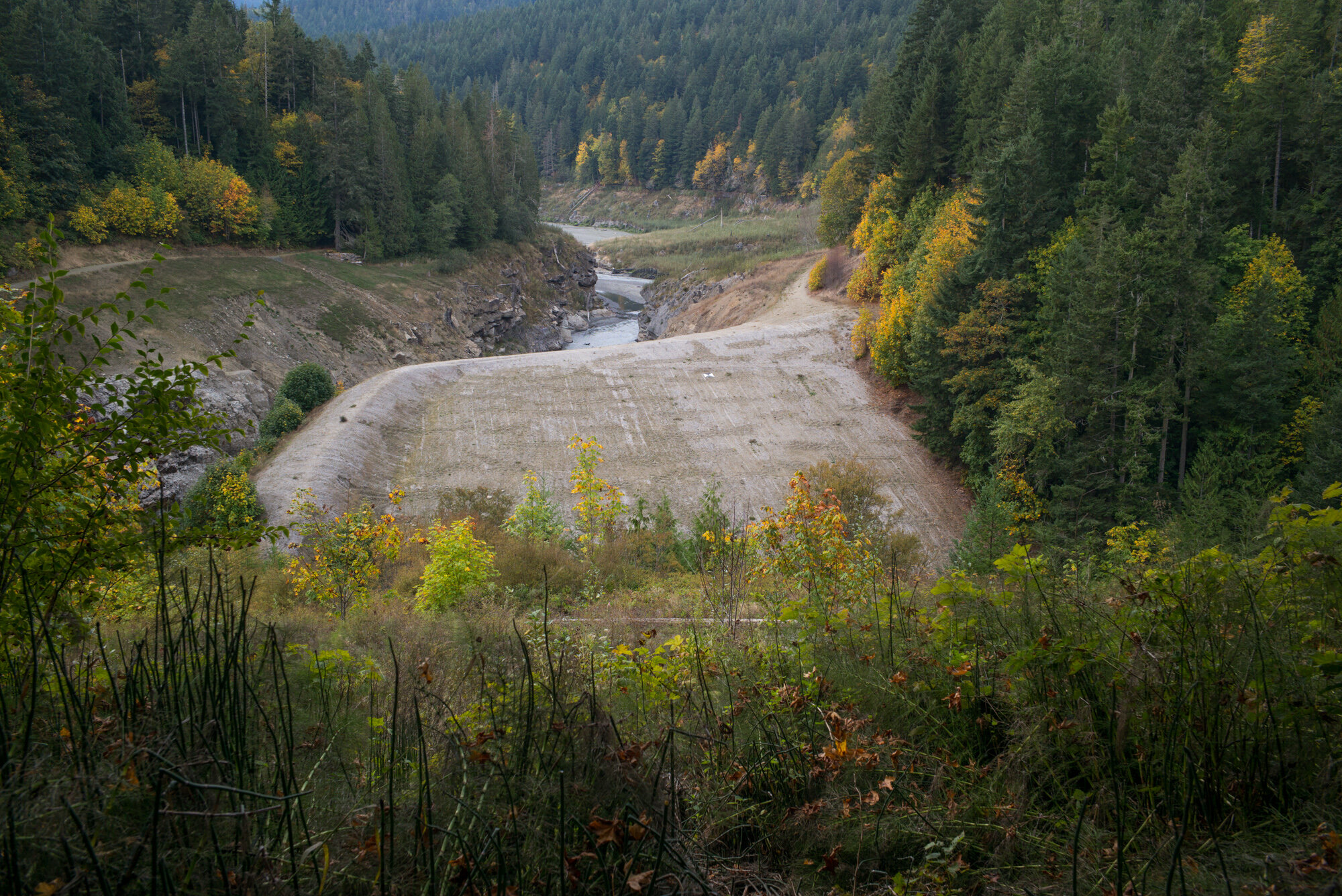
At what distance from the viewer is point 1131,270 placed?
25.6 meters

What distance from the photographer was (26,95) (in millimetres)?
39500

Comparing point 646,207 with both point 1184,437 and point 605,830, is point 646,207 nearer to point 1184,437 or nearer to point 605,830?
point 1184,437

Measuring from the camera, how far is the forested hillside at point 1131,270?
2517cm

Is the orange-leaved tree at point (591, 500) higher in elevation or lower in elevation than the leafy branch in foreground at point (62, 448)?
lower

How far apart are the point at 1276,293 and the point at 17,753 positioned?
3594 centimetres

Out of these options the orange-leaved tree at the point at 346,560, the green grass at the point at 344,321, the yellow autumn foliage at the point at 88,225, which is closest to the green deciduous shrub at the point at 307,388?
the green grass at the point at 344,321

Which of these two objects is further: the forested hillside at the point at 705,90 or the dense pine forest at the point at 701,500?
the forested hillside at the point at 705,90

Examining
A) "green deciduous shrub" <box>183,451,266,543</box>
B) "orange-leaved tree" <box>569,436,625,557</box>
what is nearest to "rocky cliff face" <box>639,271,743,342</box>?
"green deciduous shrub" <box>183,451,266,543</box>

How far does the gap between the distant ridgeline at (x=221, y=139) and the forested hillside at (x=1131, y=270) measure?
42616mm

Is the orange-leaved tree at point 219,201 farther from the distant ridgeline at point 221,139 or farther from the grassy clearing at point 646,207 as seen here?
the grassy clearing at point 646,207

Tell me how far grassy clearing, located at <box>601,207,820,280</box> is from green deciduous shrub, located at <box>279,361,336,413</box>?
4306 centimetres

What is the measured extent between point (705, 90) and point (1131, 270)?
Answer: 497 feet

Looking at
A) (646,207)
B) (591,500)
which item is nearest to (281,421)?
(591,500)

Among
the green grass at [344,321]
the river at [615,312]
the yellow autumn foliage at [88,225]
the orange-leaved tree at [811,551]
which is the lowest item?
the river at [615,312]
